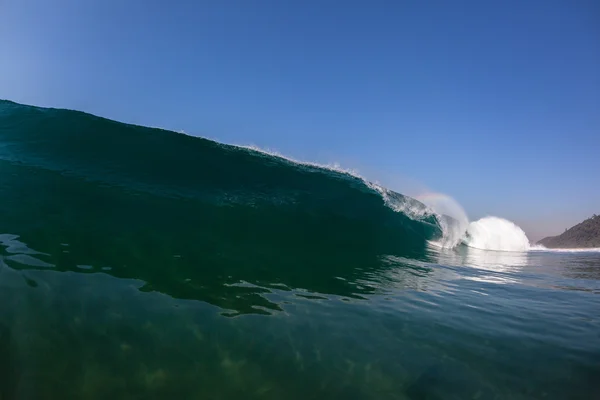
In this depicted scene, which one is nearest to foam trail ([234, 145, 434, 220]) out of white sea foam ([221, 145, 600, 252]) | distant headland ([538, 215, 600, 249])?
white sea foam ([221, 145, 600, 252])

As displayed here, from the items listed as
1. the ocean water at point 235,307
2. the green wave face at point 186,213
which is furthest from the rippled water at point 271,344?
the green wave face at point 186,213

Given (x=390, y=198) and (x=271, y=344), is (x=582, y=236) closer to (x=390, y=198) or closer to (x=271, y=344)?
(x=390, y=198)

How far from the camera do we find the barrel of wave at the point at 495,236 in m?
19.8

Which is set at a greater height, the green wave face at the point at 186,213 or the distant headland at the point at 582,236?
the distant headland at the point at 582,236

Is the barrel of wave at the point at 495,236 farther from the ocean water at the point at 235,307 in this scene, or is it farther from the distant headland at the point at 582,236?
the ocean water at the point at 235,307

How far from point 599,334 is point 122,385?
5.79m

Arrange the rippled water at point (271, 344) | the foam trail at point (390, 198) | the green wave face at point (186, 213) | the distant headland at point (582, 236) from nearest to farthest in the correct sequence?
the rippled water at point (271, 344) < the green wave face at point (186, 213) < the foam trail at point (390, 198) < the distant headland at point (582, 236)

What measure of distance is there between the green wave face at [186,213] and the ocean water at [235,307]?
0.21 ft

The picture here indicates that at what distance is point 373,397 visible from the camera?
303cm

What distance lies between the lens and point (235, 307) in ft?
14.5

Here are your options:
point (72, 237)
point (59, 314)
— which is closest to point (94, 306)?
point (59, 314)

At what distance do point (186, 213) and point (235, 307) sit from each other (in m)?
5.11

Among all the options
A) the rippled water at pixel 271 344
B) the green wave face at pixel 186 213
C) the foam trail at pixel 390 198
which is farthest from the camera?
the foam trail at pixel 390 198

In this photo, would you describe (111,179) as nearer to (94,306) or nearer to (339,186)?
(94,306)
